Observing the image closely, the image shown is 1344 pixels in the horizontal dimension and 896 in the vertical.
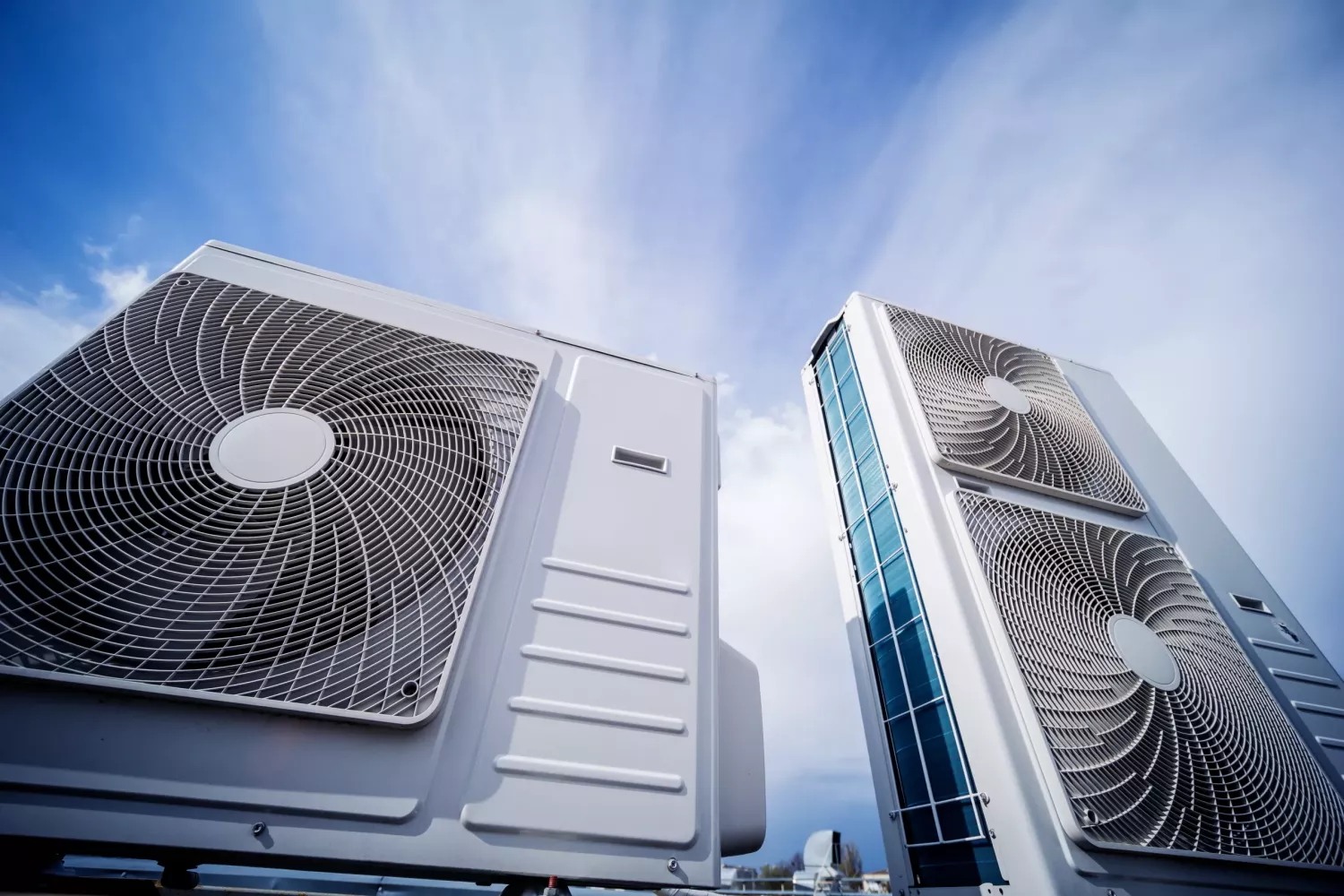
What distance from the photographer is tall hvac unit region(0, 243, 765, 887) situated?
94.3 inches

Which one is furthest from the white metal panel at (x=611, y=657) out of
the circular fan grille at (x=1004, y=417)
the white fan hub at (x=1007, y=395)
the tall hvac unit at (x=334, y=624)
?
the white fan hub at (x=1007, y=395)

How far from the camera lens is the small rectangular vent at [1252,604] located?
698 centimetres

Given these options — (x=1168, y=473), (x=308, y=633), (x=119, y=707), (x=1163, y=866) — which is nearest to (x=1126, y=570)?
(x=1163, y=866)

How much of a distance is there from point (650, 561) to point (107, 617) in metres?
2.75

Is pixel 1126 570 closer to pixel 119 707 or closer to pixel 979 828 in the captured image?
pixel 979 828

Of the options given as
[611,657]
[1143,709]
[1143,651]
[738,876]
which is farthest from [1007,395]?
[738,876]

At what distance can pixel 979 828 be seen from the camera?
4586 mm

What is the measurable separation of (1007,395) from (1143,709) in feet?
14.3

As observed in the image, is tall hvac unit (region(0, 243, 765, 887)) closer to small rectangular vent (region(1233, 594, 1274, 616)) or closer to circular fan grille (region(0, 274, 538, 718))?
circular fan grille (region(0, 274, 538, 718))

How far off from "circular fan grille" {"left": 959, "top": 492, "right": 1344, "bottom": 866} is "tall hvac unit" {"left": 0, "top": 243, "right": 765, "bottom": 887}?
9.36 feet

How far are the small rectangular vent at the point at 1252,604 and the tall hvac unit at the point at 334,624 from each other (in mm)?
7277

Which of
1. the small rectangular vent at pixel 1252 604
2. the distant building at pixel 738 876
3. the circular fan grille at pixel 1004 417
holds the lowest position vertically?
the distant building at pixel 738 876

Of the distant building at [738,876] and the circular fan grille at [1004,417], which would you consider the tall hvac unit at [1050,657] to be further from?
the distant building at [738,876]

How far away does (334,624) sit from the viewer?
110 inches
